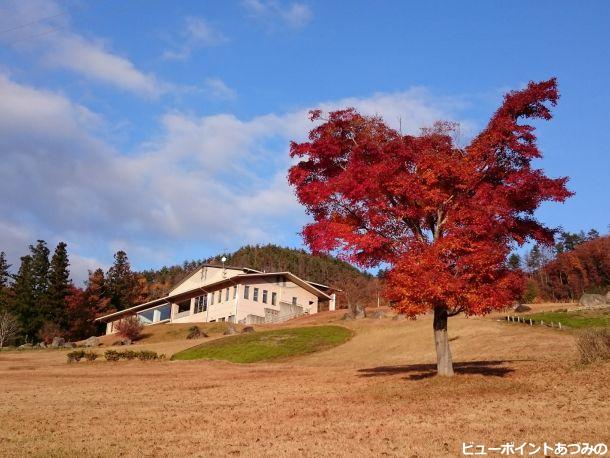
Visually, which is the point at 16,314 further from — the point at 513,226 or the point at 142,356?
the point at 513,226

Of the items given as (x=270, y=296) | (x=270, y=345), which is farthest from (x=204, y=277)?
(x=270, y=345)

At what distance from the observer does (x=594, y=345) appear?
1959 centimetres

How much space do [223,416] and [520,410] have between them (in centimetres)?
764

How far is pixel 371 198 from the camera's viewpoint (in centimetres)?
1975

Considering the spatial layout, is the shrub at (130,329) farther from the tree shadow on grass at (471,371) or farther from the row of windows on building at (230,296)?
the tree shadow on grass at (471,371)

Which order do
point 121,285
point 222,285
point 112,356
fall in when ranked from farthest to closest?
point 121,285
point 222,285
point 112,356

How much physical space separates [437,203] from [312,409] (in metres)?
7.74

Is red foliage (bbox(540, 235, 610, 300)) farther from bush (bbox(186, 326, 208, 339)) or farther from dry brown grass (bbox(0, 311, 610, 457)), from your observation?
dry brown grass (bbox(0, 311, 610, 457))

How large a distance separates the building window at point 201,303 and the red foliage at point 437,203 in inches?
2215

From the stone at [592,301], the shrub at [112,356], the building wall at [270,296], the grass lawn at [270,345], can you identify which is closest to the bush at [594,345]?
the grass lawn at [270,345]

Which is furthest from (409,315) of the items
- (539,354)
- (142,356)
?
(142,356)

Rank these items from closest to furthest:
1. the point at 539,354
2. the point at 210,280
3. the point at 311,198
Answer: the point at 311,198
the point at 539,354
the point at 210,280

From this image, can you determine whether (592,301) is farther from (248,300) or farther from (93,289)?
(93,289)

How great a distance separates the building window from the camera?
246ft
